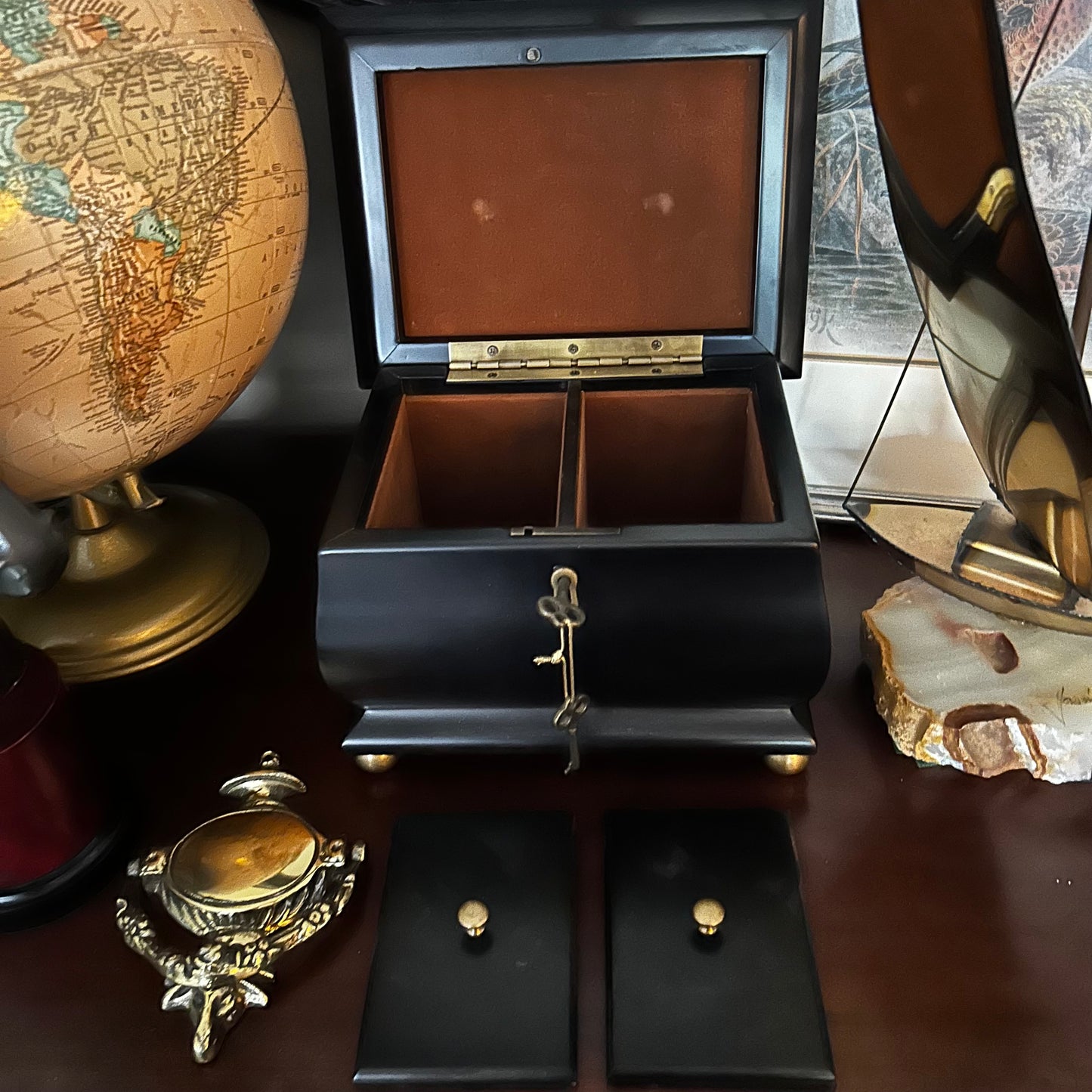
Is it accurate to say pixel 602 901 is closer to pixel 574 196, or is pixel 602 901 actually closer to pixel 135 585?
pixel 135 585

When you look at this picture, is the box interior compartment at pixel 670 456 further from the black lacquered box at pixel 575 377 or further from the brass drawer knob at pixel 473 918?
the brass drawer knob at pixel 473 918

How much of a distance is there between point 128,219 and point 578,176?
0.44 m

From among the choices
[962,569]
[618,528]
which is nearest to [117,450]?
[618,528]

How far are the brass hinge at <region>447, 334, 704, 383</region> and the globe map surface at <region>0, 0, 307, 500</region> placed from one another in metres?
0.23

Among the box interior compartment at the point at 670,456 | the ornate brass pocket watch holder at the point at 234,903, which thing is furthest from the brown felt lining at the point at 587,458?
the ornate brass pocket watch holder at the point at 234,903

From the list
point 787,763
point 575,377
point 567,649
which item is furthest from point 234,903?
point 575,377

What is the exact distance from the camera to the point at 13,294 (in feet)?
2.02

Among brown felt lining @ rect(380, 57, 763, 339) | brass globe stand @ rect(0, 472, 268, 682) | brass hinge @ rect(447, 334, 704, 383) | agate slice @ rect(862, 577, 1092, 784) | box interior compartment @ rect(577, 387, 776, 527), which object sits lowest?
agate slice @ rect(862, 577, 1092, 784)

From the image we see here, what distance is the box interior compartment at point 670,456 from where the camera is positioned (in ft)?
3.05

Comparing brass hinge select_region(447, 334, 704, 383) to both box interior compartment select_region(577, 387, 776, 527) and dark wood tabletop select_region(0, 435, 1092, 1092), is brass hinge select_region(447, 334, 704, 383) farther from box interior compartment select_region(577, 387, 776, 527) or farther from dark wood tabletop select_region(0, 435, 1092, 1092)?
dark wood tabletop select_region(0, 435, 1092, 1092)

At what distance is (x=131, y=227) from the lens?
2.11 feet

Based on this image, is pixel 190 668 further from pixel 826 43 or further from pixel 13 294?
pixel 826 43

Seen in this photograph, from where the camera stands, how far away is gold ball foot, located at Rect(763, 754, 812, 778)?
78 cm

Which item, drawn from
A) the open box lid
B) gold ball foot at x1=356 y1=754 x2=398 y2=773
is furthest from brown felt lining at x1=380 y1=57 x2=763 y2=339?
gold ball foot at x1=356 y1=754 x2=398 y2=773
